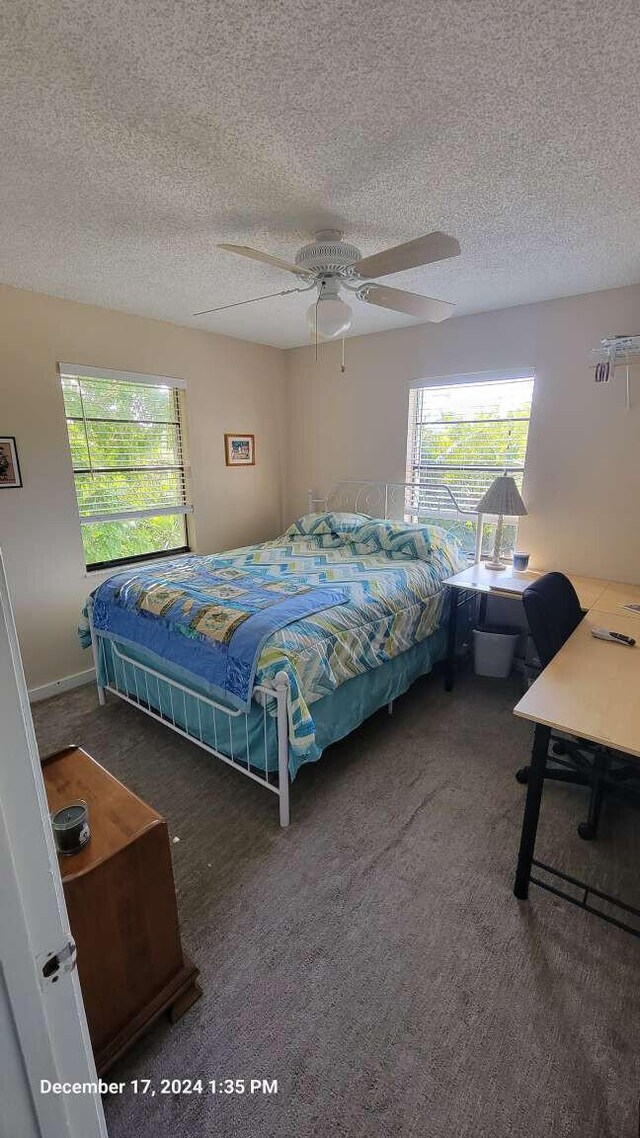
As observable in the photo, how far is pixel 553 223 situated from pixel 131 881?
280 centimetres

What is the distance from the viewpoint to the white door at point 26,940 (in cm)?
62

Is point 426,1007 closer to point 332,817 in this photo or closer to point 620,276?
point 332,817

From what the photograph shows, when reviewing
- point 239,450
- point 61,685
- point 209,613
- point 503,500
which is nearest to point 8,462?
point 61,685

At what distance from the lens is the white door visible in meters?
Answer: 0.62

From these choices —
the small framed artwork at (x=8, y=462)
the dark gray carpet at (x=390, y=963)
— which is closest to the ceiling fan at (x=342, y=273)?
the small framed artwork at (x=8, y=462)

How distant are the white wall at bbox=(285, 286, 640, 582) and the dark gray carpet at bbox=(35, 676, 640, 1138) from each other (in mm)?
1550

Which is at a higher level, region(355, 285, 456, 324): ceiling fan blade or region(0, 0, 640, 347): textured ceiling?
region(0, 0, 640, 347): textured ceiling

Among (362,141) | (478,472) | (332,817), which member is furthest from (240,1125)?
(478,472)

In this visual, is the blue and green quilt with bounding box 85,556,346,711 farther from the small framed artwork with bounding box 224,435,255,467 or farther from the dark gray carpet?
the small framed artwork with bounding box 224,435,255,467

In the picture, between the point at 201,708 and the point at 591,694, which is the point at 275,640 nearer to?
the point at 201,708

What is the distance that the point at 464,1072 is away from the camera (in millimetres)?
1233

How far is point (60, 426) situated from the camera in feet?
9.83

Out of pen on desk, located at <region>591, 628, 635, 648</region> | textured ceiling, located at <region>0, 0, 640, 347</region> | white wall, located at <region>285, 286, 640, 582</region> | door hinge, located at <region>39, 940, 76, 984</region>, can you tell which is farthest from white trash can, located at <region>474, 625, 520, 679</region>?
door hinge, located at <region>39, 940, 76, 984</region>

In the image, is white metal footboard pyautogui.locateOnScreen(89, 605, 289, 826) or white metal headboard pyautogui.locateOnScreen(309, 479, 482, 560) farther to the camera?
white metal headboard pyautogui.locateOnScreen(309, 479, 482, 560)
